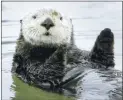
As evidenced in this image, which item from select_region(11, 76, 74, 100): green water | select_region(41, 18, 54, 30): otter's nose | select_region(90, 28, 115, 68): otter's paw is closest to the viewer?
select_region(11, 76, 74, 100): green water

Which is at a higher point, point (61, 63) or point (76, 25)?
point (76, 25)

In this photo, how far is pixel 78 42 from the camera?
21.4 ft

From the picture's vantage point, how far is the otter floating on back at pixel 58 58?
486 cm

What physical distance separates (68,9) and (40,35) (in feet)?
7.77

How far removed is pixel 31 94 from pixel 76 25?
251 cm

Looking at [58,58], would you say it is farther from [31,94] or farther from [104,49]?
[104,49]

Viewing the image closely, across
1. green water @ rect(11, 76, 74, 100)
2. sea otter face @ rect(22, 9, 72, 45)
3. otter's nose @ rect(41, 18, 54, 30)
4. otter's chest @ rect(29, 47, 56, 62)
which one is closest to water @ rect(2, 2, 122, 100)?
green water @ rect(11, 76, 74, 100)

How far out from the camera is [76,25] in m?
7.20

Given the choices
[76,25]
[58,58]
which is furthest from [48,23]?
[76,25]

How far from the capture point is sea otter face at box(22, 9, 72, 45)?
193 inches

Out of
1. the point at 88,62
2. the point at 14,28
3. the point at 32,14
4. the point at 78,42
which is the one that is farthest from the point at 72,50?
the point at 14,28

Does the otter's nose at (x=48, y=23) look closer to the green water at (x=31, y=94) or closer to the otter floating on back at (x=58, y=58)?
the otter floating on back at (x=58, y=58)

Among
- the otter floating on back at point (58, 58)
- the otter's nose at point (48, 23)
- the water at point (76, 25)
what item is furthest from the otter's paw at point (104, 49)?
the otter's nose at point (48, 23)

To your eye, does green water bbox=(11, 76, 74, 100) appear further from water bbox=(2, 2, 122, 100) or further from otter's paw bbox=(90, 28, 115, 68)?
otter's paw bbox=(90, 28, 115, 68)
